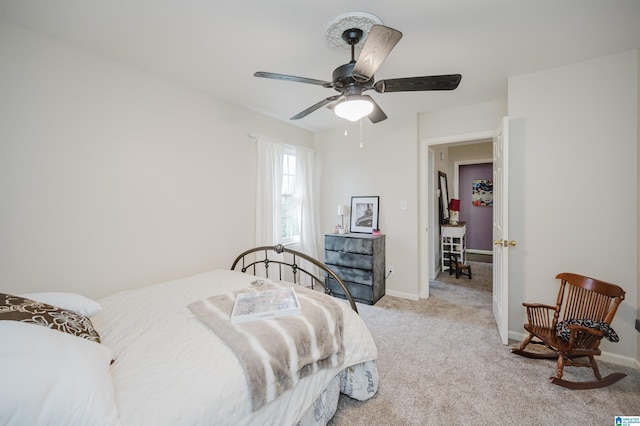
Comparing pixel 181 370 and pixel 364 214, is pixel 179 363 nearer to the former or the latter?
pixel 181 370

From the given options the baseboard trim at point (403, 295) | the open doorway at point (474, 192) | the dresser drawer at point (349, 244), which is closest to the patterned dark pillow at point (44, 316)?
the dresser drawer at point (349, 244)

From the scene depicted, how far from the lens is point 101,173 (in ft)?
6.88

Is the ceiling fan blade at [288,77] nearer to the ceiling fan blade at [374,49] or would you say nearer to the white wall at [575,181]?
the ceiling fan blade at [374,49]

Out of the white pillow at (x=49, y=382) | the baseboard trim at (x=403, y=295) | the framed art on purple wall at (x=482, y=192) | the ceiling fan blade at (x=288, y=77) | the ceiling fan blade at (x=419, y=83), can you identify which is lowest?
the baseboard trim at (x=403, y=295)

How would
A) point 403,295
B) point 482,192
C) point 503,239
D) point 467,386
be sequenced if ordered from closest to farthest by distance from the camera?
point 467,386 → point 503,239 → point 403,295 → point 482,192

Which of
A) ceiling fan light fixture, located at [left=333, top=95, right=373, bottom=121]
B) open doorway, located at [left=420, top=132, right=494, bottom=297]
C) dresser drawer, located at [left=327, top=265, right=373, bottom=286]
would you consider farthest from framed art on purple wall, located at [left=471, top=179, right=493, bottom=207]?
ceiling fan light fixture, located at [left=333, top=95, right=373, bottom=121]

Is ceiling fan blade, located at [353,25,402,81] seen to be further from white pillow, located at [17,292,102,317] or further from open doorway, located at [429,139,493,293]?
open doorway, located at [429,139,493,293]

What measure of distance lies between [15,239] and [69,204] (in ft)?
1.15

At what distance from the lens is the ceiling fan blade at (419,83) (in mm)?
1610

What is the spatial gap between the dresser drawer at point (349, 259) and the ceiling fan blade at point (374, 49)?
2334mm

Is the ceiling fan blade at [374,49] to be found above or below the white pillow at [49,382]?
above

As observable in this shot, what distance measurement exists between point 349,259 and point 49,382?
306 centimetres

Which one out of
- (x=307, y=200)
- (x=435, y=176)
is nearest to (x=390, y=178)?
(x=307, y=200)

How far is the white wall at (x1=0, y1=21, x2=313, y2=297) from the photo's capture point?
176 centimetres
